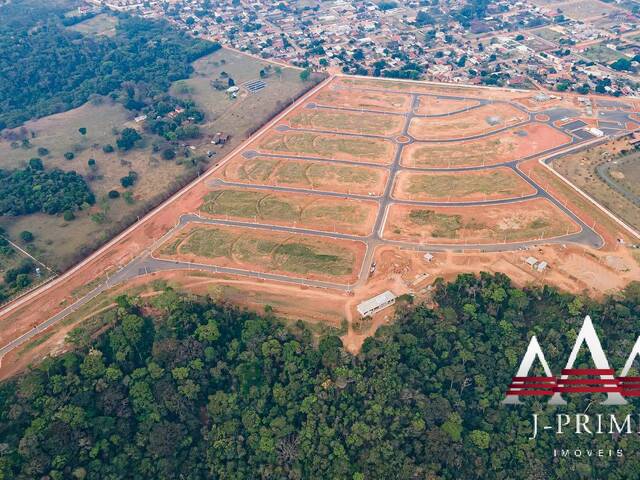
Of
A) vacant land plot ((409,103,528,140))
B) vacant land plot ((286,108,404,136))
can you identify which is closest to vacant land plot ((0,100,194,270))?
vacant land plot ((286,108,404,136))

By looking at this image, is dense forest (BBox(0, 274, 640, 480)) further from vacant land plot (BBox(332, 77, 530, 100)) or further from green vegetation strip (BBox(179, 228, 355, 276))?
vacant land plot (BBox(332, 77, 530, 100))

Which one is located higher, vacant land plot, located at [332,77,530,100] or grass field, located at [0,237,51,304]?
vacant land plot, located at [332,77,530,100]

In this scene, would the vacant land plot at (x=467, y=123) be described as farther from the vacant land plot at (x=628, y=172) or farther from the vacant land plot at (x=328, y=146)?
the vacant land plot at (x=628, y=172)

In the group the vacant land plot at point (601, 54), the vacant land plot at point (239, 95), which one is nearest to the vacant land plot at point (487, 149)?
the vacant land plot at point (239, 95)

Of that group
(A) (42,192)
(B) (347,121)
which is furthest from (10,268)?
(B) (347,121)

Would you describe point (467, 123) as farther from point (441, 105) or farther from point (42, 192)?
point (42, 192)

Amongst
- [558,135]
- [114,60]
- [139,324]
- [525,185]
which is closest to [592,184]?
[525,185]

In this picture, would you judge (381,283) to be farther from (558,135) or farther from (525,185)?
(558,135)
